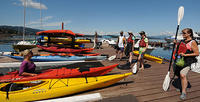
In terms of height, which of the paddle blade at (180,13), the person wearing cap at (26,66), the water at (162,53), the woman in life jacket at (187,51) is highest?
the paddle blade at (180,13)

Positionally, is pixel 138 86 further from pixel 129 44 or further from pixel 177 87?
pixel 129 44

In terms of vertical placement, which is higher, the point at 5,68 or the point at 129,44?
the point at 129,44

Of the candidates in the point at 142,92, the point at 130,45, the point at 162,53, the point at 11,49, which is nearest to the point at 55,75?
the point at 142,92

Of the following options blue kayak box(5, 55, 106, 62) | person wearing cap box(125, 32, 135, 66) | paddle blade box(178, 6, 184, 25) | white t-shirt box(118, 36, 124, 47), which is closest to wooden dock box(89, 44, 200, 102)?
person wearing cap box(125, 32, 135, 66)

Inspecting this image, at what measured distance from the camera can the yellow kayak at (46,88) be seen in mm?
2629

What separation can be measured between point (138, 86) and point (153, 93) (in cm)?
56

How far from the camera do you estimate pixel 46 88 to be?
2891mm

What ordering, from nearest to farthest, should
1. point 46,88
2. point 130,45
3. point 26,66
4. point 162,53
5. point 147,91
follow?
point 46,88 < point 26,66 < point 147,91 < point 130,45 < point 162,53

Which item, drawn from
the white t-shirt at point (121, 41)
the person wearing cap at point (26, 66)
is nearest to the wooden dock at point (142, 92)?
the person wearing cap at point (26, 66)

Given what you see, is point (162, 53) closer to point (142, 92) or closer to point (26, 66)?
point (142, 92)

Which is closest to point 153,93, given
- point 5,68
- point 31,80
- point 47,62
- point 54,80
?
point 54,80

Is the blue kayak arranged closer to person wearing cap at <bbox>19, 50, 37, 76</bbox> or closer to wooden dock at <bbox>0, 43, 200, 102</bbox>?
person wearing cap at <bbox>19, 50, 37, 76</bbox>

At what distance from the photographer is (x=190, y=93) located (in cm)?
332

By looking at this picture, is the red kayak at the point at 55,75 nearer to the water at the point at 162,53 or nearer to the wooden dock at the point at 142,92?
the wooden dock at the point at 142,92
